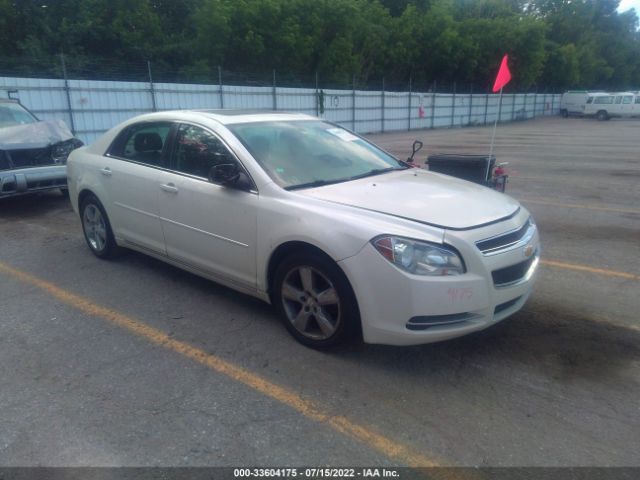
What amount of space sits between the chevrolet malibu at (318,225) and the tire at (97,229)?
155mm

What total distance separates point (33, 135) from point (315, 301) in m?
6.78

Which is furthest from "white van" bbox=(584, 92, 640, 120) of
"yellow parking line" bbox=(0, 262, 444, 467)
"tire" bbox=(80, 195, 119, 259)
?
"yellow parking line" bbox=(0, 262, 444, 467)

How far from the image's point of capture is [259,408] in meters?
3.07

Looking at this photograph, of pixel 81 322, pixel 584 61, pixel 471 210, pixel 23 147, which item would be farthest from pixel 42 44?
pixel 584 61

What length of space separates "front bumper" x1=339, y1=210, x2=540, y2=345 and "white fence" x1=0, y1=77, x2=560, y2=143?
3.36 metres

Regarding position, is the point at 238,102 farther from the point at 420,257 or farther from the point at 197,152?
the point at 420,257

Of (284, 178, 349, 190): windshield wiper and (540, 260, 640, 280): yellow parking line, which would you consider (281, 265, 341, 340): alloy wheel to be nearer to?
(284, 178, 349, 190): windshield wiper

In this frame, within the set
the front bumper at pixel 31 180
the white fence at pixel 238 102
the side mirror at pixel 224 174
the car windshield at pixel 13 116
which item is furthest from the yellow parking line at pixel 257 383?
the car windshield at pixel 13 116

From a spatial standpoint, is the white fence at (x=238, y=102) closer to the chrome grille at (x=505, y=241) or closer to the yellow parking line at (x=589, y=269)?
the yellow parking line at (x=589, y=269)

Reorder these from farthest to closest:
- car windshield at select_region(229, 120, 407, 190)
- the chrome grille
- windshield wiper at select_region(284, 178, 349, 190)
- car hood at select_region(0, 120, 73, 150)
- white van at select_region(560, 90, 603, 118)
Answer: white van at select_region(560, 90, 603, 118) < car hood at select_region(0, 120, 73, 150) < car windshield at select_region(229, 120, 407, 190) < windshield wiper at select_region(284, 178, 349, 190) < the chrome grille

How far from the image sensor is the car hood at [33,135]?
796cm

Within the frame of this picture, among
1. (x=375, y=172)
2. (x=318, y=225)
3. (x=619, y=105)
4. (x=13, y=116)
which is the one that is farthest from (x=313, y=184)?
(x=619, y=105)

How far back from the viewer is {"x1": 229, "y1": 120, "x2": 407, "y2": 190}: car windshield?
405 cm

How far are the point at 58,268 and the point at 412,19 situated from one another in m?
38.2
